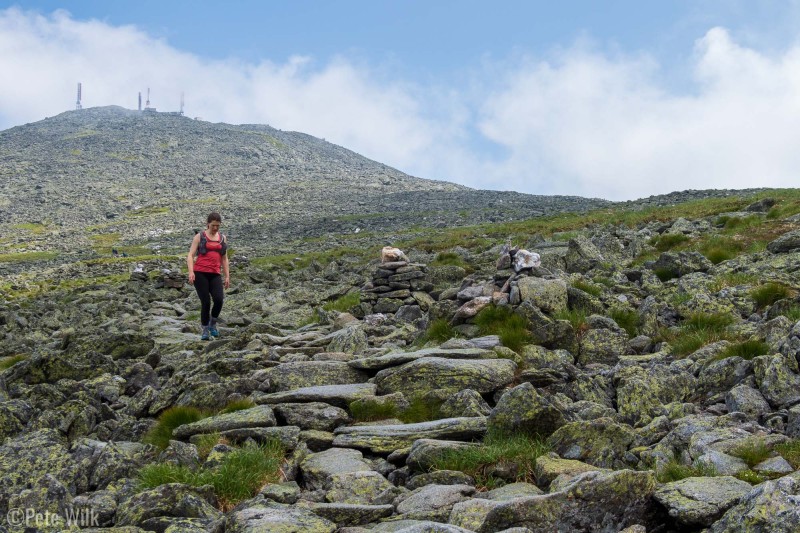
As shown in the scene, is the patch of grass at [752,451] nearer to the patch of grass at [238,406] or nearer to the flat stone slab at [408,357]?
the flat stone slab at [408,357]

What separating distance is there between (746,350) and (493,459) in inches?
191

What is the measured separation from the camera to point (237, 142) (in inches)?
6471

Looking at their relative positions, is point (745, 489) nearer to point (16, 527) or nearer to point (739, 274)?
point (16, 527)

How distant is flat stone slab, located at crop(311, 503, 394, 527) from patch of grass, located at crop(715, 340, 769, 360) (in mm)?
6092

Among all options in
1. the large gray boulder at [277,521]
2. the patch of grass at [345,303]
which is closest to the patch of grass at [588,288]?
the patch of grass at [345,303]

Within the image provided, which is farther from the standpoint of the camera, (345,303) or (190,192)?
(190,192)

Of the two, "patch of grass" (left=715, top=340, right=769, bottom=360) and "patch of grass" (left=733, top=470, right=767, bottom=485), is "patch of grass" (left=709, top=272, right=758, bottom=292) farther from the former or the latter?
"patch of grass" (left=733, top=470, right=767, bottom=485)

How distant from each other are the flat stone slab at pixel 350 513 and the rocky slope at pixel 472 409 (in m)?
0.02

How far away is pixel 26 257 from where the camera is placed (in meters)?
61.3

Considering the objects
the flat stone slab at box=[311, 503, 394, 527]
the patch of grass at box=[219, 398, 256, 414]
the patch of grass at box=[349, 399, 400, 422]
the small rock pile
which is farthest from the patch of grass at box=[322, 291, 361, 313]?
the flat stone slab at box=[311, 503, 394, 527]

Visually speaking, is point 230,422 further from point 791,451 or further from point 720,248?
point 720,248

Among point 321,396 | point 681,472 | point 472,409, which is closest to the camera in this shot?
point 681,472

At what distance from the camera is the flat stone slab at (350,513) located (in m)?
6.06

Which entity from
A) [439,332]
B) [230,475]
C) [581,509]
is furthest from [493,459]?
[439,332]
